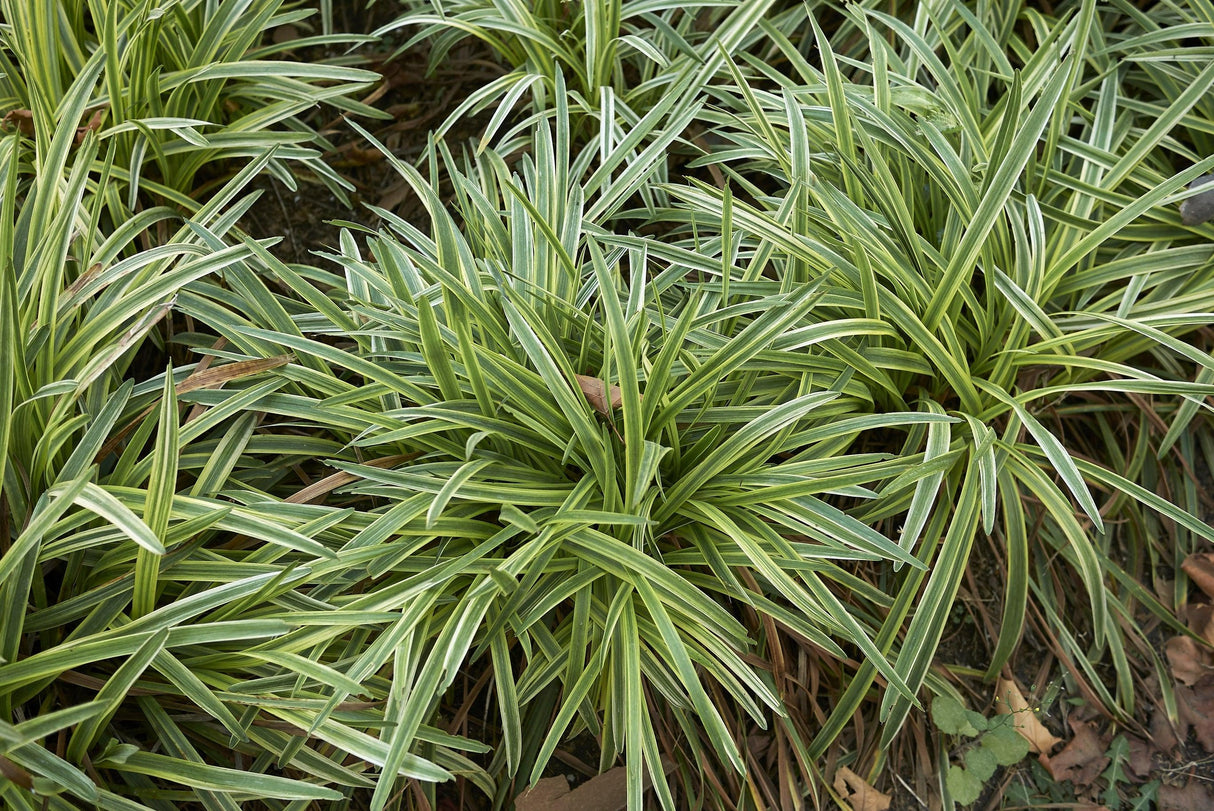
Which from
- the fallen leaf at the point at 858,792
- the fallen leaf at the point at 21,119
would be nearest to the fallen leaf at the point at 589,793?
the fallen leaf at the point at 858,792

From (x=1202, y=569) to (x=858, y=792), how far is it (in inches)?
37.5

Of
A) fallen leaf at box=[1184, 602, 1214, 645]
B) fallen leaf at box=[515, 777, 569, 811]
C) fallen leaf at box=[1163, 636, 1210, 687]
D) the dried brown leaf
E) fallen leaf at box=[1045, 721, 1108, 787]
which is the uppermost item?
the dried brown leaf

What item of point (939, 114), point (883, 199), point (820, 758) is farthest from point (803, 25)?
point (820, 758)

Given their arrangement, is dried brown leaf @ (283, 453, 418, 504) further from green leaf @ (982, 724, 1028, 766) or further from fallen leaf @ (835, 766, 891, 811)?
green leaf @ (982, 724, 1028, 766)

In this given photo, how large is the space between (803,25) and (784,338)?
1.21 m

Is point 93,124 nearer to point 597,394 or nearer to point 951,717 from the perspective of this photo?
point 597,394

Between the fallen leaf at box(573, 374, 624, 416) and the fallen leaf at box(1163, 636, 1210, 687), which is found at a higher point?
the fallen leaf at box(573, 374, 624, 416)

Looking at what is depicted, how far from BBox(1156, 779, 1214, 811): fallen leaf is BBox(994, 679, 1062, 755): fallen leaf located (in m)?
0.24

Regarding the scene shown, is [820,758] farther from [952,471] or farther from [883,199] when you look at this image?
[883,199]

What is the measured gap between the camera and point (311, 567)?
5.04 feet

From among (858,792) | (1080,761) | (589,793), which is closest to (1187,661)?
(1080,761)

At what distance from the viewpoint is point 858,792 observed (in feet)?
6.21

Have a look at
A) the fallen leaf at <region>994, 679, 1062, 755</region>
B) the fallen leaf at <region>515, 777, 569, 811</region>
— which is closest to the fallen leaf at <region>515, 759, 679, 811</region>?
the fallen leaf at <region>515, 777, 569, 811</region>

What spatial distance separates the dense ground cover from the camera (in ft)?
5.04
